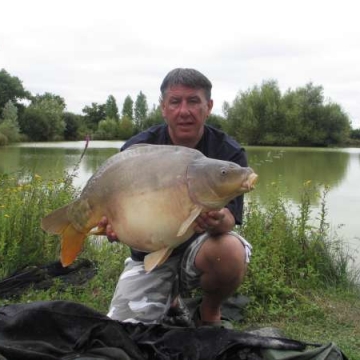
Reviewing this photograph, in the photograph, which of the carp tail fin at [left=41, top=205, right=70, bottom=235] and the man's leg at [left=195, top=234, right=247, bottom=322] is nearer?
the carp tail fin at [left=41, top=205, right=70, bottom=235]

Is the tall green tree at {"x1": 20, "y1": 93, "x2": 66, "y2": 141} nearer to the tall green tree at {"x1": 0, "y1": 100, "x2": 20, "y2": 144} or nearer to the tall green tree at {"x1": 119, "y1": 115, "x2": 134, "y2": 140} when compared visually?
the tall green tree at {"x1": 0, "y1": 100, "x2": 20, "y2": 144}

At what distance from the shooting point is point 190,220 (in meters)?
1.33

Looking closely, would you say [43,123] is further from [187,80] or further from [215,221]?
[215,221]

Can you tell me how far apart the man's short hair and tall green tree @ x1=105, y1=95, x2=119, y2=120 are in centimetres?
4993

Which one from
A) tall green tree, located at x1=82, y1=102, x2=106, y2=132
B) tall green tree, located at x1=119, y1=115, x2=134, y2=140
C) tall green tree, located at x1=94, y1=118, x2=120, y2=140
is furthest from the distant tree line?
tall green tree, located at x1=82, y1=102, x2=106, y2=132

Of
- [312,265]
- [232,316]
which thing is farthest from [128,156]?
[312,265]

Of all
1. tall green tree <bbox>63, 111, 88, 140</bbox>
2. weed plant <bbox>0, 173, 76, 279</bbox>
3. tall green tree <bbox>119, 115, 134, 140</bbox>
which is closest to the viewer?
weed plant <bbox>0, 173, 76, 279</bbox>

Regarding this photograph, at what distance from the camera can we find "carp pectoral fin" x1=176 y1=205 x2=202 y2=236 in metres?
1.33

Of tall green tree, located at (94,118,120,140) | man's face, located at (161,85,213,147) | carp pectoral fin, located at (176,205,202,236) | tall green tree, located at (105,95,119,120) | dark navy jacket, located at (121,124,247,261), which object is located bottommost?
tall green tree, located at (94,118,120,140)

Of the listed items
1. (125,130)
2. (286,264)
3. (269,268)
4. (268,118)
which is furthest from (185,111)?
(125,130)

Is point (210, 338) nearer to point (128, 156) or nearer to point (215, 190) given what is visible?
point (215, 190)

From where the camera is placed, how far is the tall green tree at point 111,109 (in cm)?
5170

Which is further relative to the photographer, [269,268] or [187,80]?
[269,268]

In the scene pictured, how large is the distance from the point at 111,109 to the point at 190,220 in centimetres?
5186
